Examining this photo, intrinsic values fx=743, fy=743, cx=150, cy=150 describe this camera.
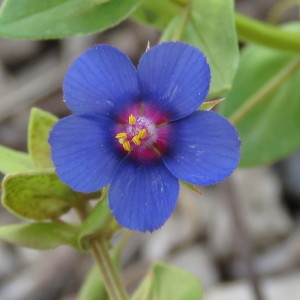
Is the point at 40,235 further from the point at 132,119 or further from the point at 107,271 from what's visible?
the point at 132,119

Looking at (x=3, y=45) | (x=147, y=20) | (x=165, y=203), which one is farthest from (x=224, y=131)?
(x=3, y=45)

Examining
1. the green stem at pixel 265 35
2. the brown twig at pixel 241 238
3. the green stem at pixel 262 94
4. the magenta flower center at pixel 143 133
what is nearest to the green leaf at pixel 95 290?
the magenta flower center at pixel 143 133

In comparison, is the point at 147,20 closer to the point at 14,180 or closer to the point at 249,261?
the point at 14,180

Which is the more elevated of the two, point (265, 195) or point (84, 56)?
point (84, 56)

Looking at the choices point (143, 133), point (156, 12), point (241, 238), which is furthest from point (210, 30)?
point (241, 238)

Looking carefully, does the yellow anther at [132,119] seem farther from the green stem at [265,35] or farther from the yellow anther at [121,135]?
the green stem at [265,35]

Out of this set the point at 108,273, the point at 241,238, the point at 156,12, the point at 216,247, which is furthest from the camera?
the point at 216,247
